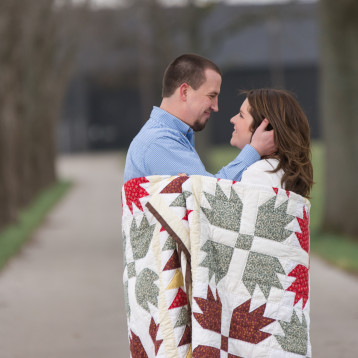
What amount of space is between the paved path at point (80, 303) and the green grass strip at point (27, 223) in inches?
7.6

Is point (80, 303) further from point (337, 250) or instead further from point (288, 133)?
point (288, 133)

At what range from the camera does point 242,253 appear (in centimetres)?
314

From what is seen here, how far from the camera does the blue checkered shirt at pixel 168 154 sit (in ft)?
10.8

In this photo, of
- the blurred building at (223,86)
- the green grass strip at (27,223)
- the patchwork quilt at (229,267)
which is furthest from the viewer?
the blurred building at (223,86)

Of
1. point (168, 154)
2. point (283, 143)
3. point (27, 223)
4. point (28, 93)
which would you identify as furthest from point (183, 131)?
point (28, 93)

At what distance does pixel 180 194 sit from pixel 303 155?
0.53 metres

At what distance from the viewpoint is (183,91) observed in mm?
3400

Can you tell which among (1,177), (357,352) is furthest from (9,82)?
(357,352)

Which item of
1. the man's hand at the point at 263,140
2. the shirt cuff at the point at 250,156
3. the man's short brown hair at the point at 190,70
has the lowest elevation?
the shirt cuff at the point at 250,156

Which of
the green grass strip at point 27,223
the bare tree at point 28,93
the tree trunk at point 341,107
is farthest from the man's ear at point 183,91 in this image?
the bare tree at point 28,93

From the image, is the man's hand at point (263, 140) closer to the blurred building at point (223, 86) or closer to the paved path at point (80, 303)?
the paved path at point (80, 303)

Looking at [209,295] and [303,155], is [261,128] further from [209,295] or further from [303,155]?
[209,295]

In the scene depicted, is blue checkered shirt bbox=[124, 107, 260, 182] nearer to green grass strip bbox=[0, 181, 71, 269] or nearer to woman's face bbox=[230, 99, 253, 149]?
woman's face bbox=[230, 99, 253, 149]

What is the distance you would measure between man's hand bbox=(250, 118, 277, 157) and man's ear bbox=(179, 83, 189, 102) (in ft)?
1.01
